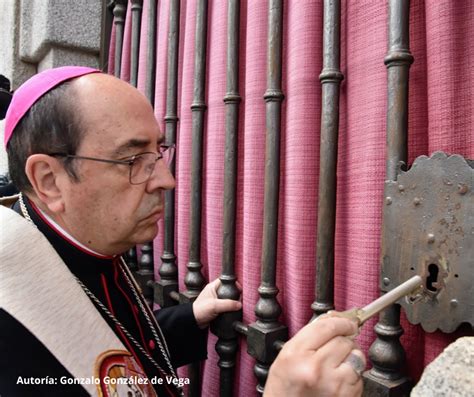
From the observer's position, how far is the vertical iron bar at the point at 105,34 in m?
1.88

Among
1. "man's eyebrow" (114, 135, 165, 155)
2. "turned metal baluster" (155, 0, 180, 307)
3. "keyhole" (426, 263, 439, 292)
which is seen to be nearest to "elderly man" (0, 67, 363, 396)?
"man's eyebrow" (114, 135, 165, 155)

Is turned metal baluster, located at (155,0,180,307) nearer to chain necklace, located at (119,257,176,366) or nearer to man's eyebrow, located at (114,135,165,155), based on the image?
chain necklace, located at (119,257,176,366)

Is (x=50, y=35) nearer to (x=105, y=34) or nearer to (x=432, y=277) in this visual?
(x=105, y=34)

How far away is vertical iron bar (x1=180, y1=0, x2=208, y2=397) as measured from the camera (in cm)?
115

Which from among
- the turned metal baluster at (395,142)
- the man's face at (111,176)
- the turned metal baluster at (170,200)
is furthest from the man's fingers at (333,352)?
the turned metal baluster at (170,200)

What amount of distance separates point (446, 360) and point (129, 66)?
1.46m

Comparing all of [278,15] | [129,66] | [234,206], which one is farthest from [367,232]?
[129,66]

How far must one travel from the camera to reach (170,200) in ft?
4.26

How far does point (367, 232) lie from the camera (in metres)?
0.76

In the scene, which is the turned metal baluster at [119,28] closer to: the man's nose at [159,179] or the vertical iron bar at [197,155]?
the vertical iron bar at [197,155]

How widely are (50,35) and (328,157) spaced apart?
1529mm

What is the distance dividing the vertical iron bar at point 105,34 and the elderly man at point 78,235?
1098 millimetres

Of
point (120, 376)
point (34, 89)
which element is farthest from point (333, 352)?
point (34, 89)

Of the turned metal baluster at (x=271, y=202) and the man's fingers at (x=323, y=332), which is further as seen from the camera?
the turned metal baluster at (x=271, y=202)
